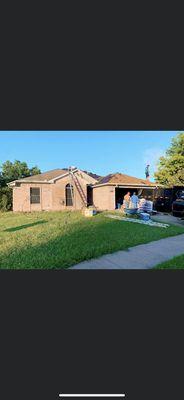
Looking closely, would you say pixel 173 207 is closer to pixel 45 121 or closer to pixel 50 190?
pixel 50 190

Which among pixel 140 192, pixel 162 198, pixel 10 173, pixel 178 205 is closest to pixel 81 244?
pixel 140 192

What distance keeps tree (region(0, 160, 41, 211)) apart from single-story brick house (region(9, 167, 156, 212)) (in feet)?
0.23

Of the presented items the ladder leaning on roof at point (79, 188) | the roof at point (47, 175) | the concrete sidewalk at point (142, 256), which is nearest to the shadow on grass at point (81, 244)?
the concrete sidewalk at point (142, 256)

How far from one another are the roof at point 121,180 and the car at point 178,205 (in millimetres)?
514

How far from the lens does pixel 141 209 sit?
344 centimetres

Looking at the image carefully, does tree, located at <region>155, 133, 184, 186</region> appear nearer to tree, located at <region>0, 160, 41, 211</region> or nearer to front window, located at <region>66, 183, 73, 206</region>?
front window, located at <region>66, 183, 73, 206</region>

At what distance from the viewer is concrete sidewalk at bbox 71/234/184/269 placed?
240 cm

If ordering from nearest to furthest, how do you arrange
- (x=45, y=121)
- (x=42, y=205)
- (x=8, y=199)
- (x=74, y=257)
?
(x=45, y=121), (x=74, y=257), (x=8, y=199), (x=42, y=205)

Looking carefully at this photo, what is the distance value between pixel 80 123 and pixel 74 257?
61.8 inches

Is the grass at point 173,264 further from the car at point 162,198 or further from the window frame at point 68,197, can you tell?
the window frame at point 68,197

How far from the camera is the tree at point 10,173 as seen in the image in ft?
8.61

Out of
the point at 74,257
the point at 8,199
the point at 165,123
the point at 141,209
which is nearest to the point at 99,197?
the point at 141,209
